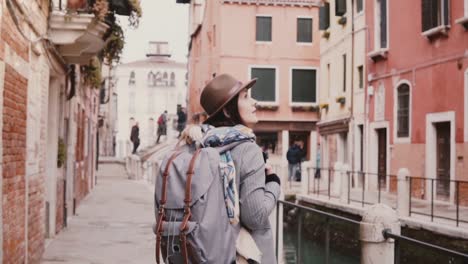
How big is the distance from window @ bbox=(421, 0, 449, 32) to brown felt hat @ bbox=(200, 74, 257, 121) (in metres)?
14.7

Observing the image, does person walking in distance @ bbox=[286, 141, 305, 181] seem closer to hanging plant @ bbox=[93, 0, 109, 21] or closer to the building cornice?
the building cornice

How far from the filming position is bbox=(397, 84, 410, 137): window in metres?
20.1

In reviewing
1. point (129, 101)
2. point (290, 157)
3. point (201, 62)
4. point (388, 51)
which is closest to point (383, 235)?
point (388, 51)

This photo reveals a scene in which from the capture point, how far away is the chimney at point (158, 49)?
84.9 m

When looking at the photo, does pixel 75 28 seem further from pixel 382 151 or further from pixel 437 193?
pixel 382 151

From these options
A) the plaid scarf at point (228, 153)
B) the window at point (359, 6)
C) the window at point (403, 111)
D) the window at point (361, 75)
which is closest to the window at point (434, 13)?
the window at point (403, 111)

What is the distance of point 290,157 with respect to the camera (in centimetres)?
2691

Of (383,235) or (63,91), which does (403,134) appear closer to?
(63,91)

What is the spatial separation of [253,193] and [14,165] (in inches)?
159

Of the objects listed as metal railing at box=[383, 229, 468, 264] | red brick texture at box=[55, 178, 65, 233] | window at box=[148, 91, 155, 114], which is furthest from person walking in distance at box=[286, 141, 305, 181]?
window at box=[148, 91, 155, 114]

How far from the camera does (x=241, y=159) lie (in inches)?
130

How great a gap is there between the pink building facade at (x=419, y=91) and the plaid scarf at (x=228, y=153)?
459 inches

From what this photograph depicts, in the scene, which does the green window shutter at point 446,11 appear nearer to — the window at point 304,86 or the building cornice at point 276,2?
the window at point 304,86

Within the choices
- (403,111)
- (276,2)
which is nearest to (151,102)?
(276,2)
